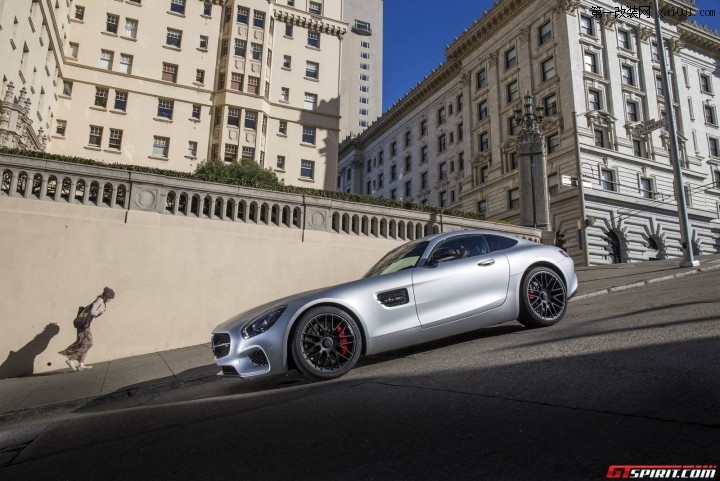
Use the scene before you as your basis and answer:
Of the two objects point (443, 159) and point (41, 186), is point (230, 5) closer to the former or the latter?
point (443, 159)

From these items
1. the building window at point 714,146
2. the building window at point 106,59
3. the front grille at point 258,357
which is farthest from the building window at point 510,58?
the front grille at point 258,357

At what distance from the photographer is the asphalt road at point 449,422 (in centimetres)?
228

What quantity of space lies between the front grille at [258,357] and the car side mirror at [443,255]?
218cm

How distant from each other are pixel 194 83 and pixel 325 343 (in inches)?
1409

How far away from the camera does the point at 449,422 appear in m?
2.91

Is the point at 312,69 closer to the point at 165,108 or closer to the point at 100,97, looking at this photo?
the point at 165,108

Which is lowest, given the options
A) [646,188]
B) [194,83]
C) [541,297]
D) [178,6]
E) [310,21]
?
[541,297]

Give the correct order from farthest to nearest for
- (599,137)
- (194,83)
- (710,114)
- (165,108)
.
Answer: (710,114) < (194,83) < (165,108) < (599,137)

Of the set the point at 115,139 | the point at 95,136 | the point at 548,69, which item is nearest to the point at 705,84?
the point at 548,69

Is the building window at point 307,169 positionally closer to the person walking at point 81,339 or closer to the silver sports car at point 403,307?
the person walking at point 81,339

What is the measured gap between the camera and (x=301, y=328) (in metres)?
4.80

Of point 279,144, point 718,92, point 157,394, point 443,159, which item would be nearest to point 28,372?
point 157,394

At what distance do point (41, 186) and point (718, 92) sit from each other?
5269 cm

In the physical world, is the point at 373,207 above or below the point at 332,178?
below
